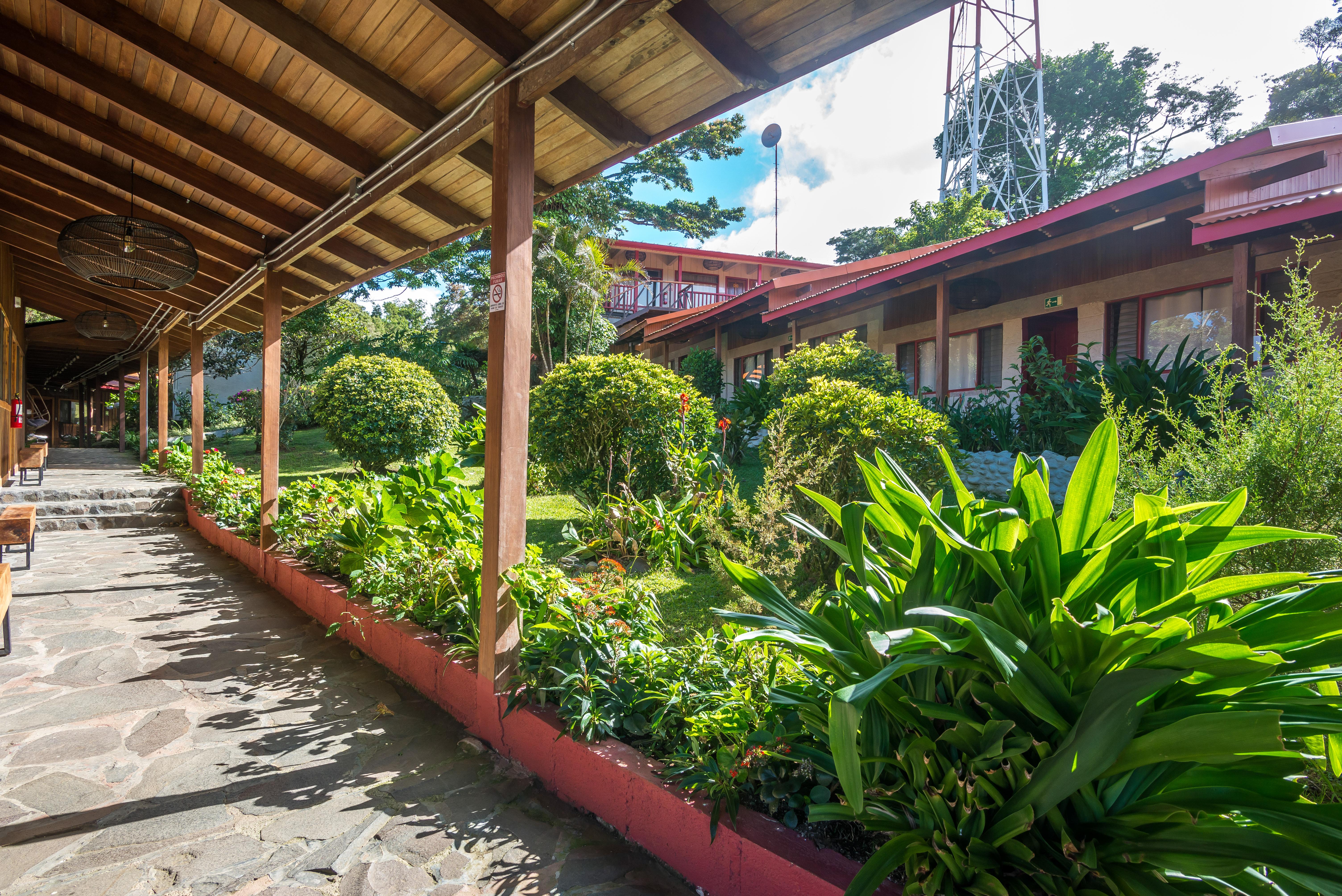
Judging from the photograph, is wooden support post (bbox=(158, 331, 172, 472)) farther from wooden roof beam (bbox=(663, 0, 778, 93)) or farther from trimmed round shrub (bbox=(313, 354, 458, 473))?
wooden roof beam (bbox=(663, 0, 778, 93))

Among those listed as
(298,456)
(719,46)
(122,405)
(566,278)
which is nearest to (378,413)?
(719,46)

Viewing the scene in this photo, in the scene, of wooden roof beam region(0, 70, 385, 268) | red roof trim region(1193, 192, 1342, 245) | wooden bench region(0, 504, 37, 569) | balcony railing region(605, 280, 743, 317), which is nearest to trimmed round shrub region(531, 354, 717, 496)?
wooden roof beam region(0, 70, 385, 268)

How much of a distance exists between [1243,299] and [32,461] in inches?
626

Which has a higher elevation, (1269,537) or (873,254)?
(873,254)

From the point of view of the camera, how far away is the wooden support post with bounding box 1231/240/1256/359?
6.92 m

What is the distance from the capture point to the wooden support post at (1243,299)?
6918mm

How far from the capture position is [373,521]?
4.85 meters

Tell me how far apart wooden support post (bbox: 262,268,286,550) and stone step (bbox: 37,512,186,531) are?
16.1ft

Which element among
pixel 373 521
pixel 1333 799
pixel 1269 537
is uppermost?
pixel 1269 537

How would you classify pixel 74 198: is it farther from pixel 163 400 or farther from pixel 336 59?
pixel 163 400

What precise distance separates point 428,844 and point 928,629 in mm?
1957

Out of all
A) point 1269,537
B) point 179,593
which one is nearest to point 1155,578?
point 1269,537

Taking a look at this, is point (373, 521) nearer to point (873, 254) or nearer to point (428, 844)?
point (428, 844)

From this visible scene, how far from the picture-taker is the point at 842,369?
804 cm
